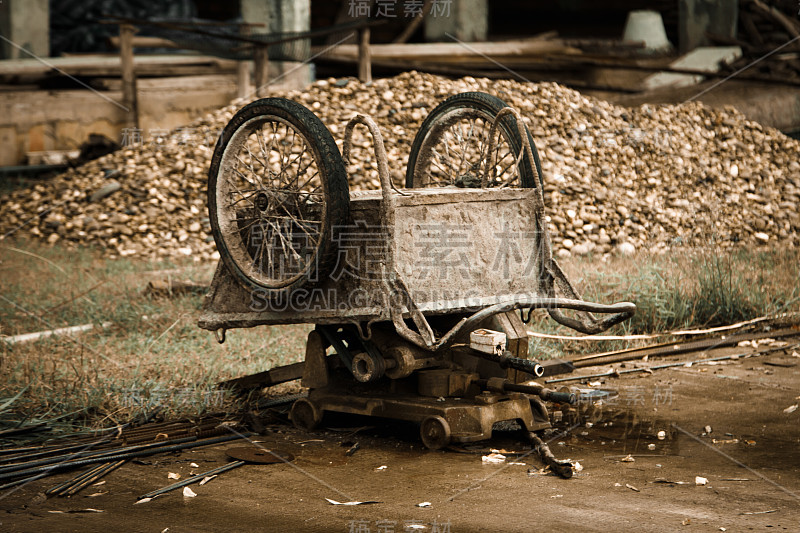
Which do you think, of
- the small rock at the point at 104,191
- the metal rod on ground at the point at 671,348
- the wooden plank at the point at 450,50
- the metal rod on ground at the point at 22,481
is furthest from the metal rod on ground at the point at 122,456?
the wooden plank at the point at 450,50

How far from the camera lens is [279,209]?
439cm

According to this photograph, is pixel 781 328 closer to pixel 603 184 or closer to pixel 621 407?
pixel 621 407

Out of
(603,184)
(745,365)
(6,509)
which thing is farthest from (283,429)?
(603,184)

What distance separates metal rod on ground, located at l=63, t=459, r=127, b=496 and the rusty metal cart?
0.88 m

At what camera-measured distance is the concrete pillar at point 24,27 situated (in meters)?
12.3

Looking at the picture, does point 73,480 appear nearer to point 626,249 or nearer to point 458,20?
point 626,249

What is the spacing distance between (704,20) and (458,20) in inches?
150

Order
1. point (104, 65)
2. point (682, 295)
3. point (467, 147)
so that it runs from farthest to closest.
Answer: point (104, 65) → point (682, 295) → point (467, 147)

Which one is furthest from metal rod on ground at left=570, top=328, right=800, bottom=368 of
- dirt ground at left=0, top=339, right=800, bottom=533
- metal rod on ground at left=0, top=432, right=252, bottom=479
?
metal rod on ground at left=0, top=432, right=252, bottom=479

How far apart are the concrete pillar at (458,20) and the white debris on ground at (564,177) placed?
3.04 meters

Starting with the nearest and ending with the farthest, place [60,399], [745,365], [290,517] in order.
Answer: [290,517]
[60,399]
[745,365]

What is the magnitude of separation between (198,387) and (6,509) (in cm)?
154

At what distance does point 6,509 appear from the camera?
3.46m

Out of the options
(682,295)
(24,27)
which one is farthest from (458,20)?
(682,295)
